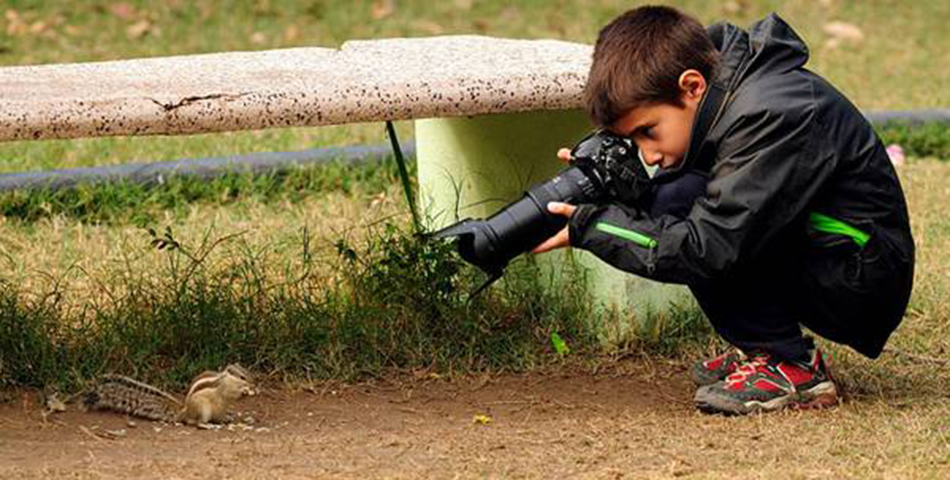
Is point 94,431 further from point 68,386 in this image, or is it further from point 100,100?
point 100,100

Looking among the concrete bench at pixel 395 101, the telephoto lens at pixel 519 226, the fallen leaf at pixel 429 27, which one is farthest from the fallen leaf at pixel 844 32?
the telephoto lens at pixel 519 226

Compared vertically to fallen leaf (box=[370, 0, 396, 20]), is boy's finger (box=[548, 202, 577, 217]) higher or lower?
lower

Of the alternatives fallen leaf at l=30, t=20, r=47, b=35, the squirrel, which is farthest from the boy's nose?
fallen leaf at l=30, t=20, r=47, b=35

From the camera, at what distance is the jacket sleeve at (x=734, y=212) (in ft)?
10.8

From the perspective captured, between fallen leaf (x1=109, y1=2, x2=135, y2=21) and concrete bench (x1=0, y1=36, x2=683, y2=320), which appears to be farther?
fallen leaf (x1=109, y1=2, x2=135, y2=21)

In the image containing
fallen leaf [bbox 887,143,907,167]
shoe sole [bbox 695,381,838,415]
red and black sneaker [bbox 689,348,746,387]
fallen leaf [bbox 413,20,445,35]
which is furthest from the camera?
fallen leaf [bbox 413,20,445,35]

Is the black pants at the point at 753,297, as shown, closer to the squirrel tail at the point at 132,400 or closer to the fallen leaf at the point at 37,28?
the squirrel tail at the point at 132,400

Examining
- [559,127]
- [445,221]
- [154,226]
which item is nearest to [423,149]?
[445,221]

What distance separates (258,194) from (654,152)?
234 cm

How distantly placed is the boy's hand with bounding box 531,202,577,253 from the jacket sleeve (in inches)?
0.7

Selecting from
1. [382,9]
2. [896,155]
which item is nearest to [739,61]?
[896,155]

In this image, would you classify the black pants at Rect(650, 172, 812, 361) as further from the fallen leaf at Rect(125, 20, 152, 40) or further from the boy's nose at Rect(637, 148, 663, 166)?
the fallen leaf at Rect(125, 20, 152, 40)

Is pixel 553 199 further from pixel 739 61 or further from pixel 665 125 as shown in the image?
pixel 739 61

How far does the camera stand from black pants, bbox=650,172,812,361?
352 cm
